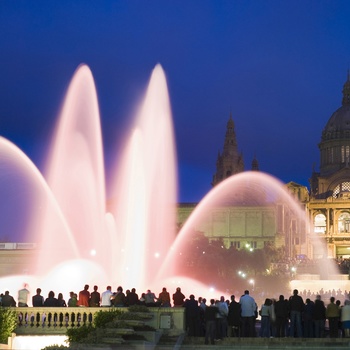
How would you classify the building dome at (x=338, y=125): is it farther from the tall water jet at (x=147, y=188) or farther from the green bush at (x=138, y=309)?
the green bush at (x=138, y=309)

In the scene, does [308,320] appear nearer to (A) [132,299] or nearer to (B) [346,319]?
(B) [346,319]

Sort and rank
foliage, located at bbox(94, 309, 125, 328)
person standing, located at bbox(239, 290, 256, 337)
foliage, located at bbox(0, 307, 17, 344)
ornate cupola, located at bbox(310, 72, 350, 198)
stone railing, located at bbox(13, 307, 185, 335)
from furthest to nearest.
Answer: ornate cupola, located at bbox(310, 72, 350, 198), person standing, located at bbox(239, 290, 256, 337), stone railing, located at bbox(13, 307, 185, 335), foliage, located at bbox(0, 307, 17, 344), foliage, located at bbox(94, 309, 125, 328)

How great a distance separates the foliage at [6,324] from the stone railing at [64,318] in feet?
2.07

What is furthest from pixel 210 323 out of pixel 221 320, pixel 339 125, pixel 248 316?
pixel 339 125

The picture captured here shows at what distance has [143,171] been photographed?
45875mm

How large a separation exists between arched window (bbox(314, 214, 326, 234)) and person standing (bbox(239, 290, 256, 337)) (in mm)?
110097

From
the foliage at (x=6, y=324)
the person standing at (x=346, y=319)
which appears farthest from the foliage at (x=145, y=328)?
the person standing at (x=346, y=319)

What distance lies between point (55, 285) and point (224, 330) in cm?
1593

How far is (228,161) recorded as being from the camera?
179m

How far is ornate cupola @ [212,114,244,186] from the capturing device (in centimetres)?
17750

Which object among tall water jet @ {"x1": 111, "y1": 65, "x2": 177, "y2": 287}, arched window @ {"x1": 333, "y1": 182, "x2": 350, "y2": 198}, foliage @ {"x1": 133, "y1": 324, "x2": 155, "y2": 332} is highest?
arched window @ {"x1": 333, "y1": 182, "x2": 350, "y2": 198}

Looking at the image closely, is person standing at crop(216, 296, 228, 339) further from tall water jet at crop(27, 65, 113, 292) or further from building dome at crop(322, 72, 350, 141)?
building dome at crop(322, 72, 350, 141)

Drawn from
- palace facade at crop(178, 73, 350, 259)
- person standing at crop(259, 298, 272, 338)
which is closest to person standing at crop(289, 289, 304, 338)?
person standing at crop(259, 298, 272, 338)

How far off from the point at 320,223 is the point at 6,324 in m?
114
